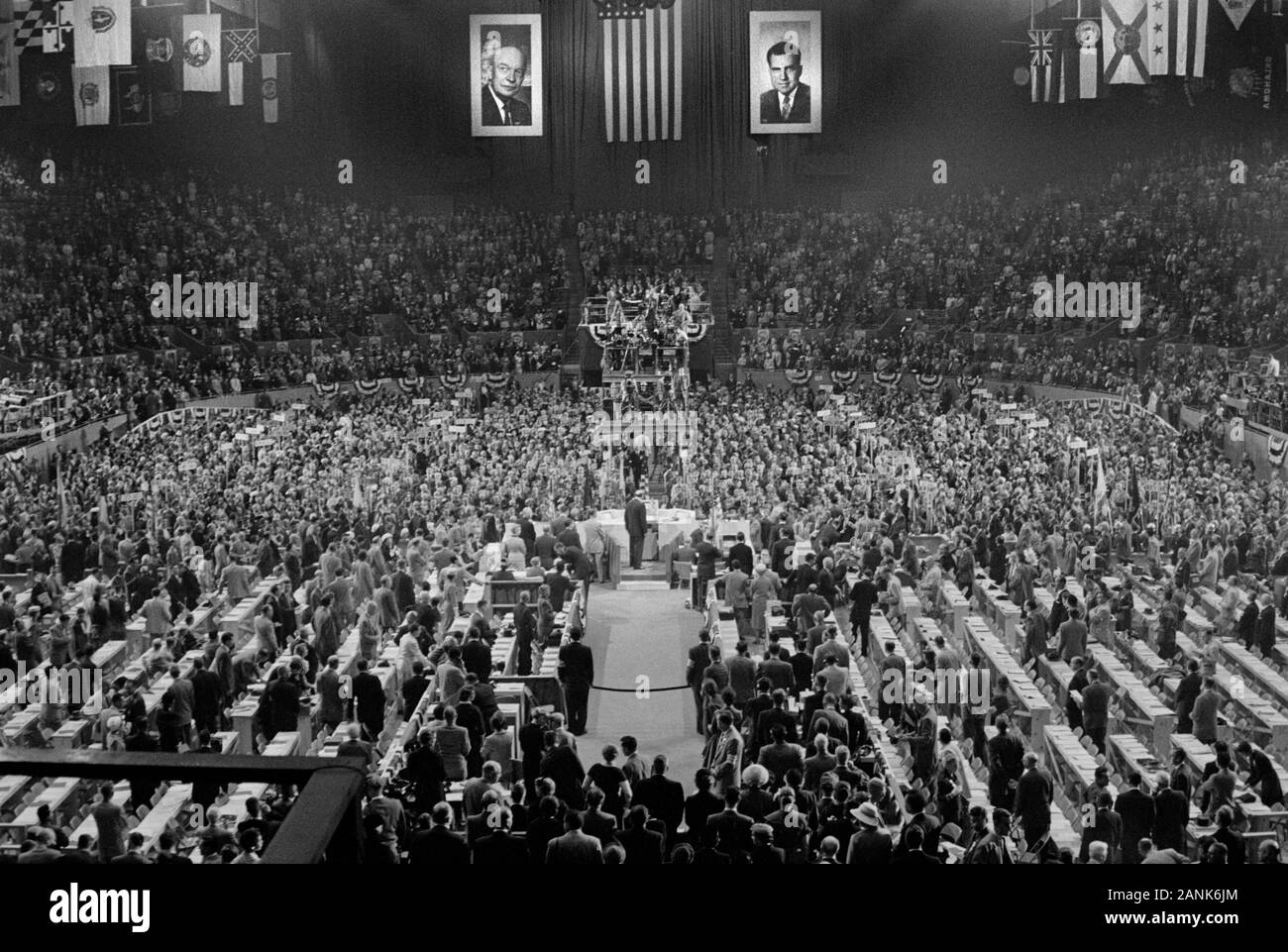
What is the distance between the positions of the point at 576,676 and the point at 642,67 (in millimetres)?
19423

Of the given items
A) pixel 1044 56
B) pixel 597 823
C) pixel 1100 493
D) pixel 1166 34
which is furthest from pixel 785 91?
pixel 597 823

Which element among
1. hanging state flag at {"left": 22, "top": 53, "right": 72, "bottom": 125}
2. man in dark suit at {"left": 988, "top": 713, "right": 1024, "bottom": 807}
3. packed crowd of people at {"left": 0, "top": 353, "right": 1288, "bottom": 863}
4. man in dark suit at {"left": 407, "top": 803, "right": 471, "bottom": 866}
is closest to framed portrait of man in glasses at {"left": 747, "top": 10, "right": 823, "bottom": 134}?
packed crowd of people at {"left": 0, "top": 353, "right": 1288, "bottom": 863}

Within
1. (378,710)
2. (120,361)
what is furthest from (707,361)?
(378,710)

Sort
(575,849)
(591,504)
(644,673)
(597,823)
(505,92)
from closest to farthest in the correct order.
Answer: (575,849) < (597,823) < (644,673) < (591,504) < (505,92)

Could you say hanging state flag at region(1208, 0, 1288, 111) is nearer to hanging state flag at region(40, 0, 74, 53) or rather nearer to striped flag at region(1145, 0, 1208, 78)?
striped flag at region(1145, 0, 1208, 78)

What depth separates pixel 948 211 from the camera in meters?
35.2

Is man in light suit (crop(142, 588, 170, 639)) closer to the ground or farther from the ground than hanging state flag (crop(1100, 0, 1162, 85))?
closer to the ground

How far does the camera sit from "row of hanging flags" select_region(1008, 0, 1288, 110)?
75.3ft

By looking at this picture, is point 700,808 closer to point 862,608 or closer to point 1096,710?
point 1096,710

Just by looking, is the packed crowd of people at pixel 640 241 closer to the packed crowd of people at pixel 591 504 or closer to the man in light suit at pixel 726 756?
the packed crowd of people at pixel 591 504

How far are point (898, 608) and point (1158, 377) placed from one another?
530 inches

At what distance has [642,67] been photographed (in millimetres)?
30094

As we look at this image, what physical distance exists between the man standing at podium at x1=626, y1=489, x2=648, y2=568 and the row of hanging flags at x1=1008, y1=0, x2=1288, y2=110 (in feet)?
34.0

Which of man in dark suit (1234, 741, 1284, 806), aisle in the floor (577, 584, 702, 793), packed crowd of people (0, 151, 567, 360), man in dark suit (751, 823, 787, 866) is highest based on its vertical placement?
packed crowd of people (0, 151, 567, 360)
